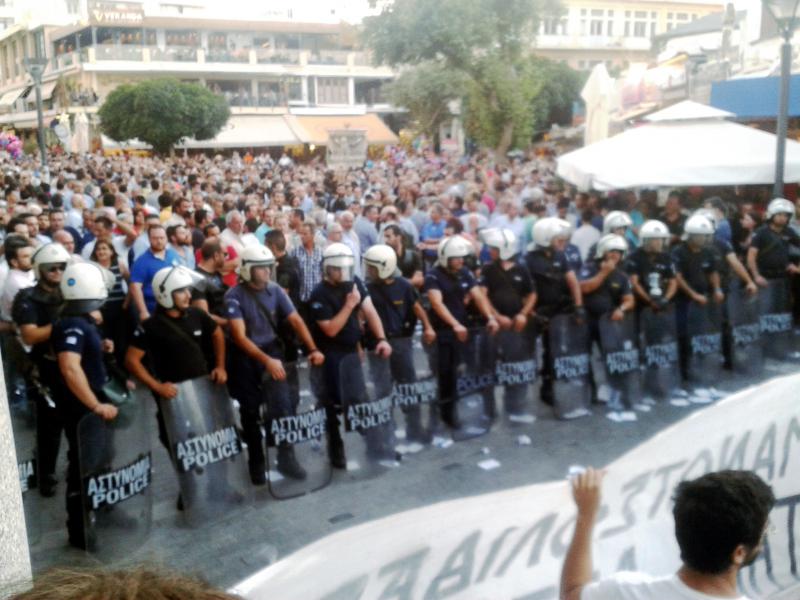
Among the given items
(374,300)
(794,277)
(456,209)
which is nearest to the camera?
(374,300)

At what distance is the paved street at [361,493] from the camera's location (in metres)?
4.82

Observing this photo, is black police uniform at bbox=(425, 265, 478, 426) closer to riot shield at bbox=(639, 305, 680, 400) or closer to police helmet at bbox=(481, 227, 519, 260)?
police helmet at bbox=(481, 227, 519, 260)

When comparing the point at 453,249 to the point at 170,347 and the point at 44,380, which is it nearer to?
the point at 170,347

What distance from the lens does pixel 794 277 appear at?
8.65 meters

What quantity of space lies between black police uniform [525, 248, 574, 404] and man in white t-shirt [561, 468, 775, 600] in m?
4.68

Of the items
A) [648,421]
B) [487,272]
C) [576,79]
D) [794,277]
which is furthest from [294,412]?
[576,79]

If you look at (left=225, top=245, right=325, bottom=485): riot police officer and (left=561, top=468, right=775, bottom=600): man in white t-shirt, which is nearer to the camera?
(left=561, top=468, right=775, bottom=600): man in white t-shirt

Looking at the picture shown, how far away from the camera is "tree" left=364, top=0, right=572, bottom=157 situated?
513 inches

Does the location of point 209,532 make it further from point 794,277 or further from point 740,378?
point 794,277

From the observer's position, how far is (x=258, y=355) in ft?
18.0

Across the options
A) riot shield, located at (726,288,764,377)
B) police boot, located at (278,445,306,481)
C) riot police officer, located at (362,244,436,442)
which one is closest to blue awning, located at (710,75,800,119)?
riot shield, located at (726,288,764,377)

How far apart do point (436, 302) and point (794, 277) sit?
443cm

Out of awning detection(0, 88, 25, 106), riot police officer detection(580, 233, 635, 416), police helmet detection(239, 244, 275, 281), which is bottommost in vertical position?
riot police officer detection(580, 233, 635, 416)

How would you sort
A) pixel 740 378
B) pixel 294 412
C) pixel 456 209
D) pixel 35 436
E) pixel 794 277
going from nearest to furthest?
pixel 35 436, pixel 294 412, pixel 740 378, pixel 794 277, pixel 456 209
